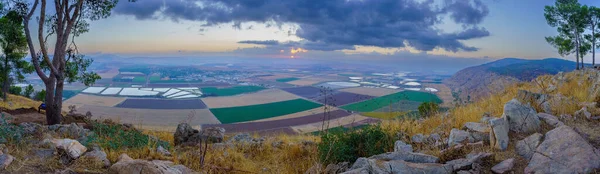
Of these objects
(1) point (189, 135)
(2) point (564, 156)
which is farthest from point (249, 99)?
(2) point (564, 156)

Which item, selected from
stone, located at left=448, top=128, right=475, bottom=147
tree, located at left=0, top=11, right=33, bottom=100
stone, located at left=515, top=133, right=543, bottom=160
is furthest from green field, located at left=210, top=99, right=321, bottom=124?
stone, located at left=515, top=133, right=543, bottom=160

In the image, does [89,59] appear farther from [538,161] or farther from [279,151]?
[538,161]

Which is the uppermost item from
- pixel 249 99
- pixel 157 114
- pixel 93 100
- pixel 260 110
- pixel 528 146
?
pixel 528 146

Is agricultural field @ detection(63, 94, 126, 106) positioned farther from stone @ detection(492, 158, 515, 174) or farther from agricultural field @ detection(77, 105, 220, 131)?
stone @ detection(492, 158, 515, 174)

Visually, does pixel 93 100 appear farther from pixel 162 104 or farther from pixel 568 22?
pixel 568 22

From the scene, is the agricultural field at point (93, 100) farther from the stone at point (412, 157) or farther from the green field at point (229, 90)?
the stone at point (412, 157)
